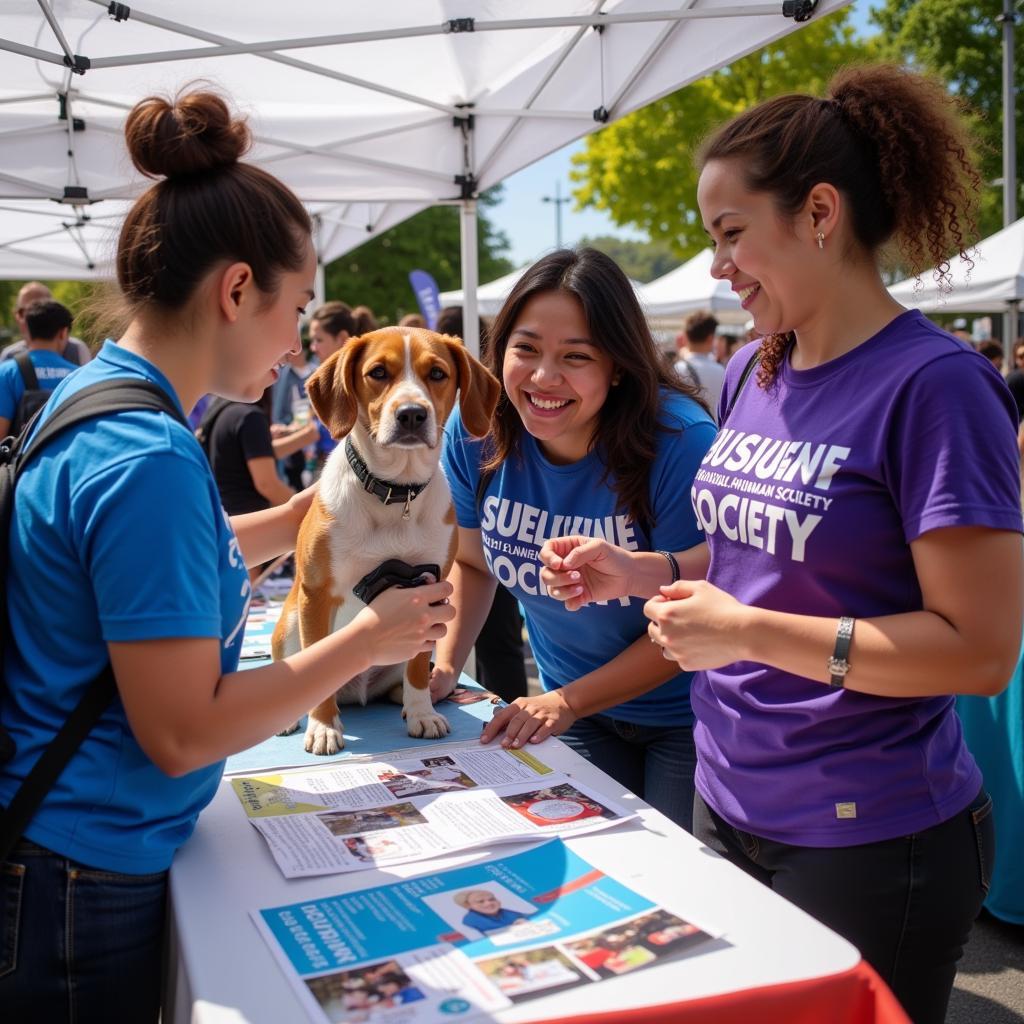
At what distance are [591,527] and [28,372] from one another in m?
4.40

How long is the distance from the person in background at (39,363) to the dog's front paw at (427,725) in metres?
3.48

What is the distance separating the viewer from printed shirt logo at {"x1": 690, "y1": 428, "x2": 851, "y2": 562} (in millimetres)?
1544

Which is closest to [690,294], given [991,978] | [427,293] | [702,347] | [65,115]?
[427,293]

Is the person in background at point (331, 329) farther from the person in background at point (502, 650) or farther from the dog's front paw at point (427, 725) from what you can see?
the dog's front paw at point (427, 725)

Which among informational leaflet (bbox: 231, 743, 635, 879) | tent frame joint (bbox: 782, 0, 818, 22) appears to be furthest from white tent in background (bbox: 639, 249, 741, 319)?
informational leaflet (bbox: 231, 743, 635, 879)

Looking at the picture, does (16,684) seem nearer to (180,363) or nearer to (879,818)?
(180,363)

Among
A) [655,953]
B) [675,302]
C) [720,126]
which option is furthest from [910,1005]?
[675,302]

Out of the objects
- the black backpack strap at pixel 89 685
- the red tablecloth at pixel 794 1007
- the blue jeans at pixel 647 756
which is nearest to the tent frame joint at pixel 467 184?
the blue jeans at pixel 647 756

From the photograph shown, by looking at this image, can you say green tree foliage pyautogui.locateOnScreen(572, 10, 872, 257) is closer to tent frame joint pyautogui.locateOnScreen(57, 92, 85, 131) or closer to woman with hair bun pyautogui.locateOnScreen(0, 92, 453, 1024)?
tent frame joint pyautogui.locateOnScreen(57, 92, 85, 131)

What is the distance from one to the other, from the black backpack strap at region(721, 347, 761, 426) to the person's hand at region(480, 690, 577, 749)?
2.47 feet

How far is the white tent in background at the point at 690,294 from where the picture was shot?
12.7 m

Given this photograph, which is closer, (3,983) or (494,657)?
(3,983)

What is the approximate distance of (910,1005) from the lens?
1.58 m

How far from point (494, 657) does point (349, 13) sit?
3.39 m
